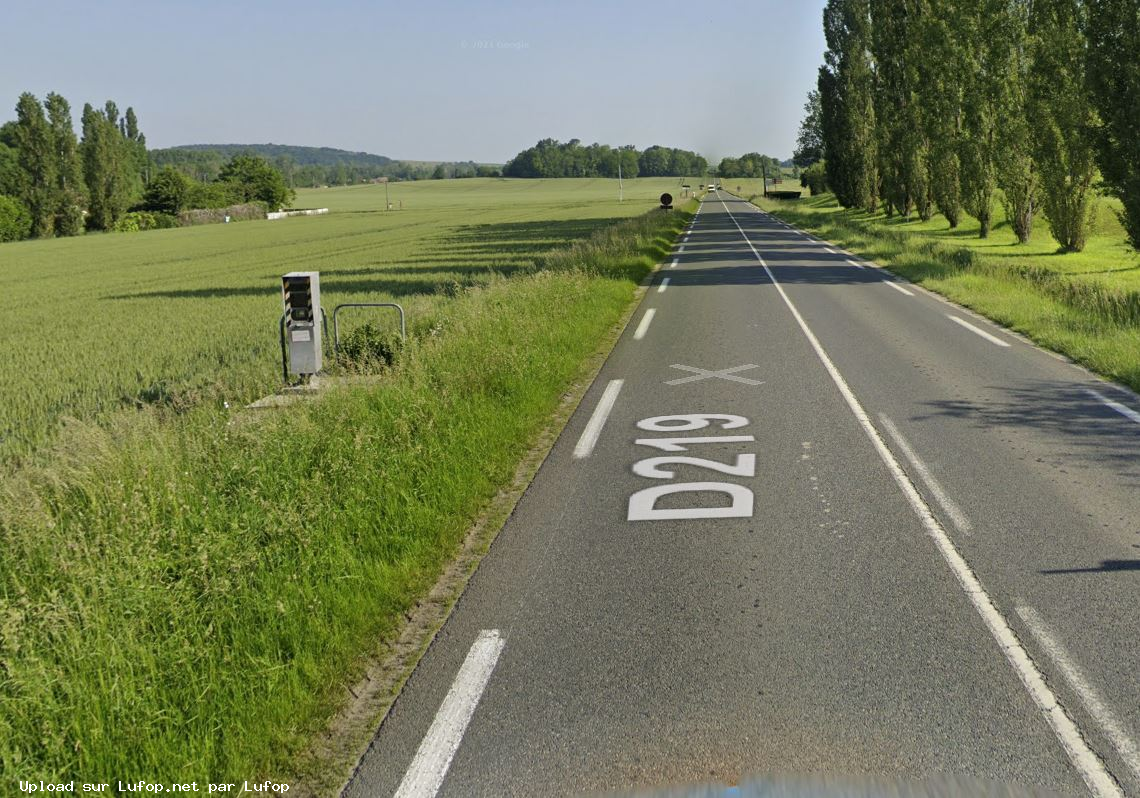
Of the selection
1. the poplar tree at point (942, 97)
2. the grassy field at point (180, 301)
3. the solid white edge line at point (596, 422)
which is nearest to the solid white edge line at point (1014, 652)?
the solid white edge line at point (596, 422)

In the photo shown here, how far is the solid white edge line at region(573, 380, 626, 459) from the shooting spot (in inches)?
344

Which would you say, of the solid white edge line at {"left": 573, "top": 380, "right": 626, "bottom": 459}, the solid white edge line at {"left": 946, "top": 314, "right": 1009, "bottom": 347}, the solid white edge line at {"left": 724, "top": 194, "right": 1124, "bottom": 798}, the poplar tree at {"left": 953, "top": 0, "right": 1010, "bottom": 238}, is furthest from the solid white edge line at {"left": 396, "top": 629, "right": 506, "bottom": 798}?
the poplar tree at {"left": 953, "top": 0, "right": 1010, "bottom": 238}

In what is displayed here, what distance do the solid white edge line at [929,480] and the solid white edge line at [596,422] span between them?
2665mm

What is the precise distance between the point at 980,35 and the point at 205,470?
116 feet

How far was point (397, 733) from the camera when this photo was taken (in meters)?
4.04

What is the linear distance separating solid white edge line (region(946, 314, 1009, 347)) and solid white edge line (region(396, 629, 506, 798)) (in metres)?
11.4

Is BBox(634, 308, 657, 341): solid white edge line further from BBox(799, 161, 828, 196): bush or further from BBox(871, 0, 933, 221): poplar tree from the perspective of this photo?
BBox(799, 161, 828, 196): bush

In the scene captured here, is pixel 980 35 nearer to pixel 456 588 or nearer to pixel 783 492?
pixel 783 492

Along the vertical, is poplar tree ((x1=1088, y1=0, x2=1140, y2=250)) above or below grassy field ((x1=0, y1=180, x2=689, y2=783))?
above

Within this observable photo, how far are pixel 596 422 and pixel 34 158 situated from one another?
89.7 meters

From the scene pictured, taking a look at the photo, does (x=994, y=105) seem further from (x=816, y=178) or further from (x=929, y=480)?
(x=816, y=178)

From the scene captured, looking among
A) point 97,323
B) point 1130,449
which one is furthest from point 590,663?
point 97,323

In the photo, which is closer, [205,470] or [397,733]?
[397,733]

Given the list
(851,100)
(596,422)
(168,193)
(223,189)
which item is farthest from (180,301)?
(223,189)
